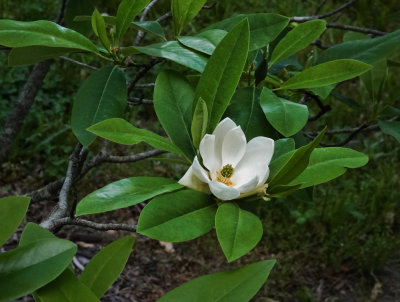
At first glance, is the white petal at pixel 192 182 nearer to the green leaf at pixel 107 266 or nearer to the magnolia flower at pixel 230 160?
the magnolia flower at pixel 230 160

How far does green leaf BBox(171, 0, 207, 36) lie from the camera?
874 millimetres

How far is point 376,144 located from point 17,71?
231 centimetres

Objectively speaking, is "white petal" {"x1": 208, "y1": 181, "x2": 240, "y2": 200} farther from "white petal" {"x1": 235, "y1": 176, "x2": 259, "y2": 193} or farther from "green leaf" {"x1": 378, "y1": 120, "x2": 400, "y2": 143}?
"green leaf" {"x1": 378, "y1": 120, "x2": 400, "y2": 143}

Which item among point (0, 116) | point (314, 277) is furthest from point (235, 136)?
point (0, 116)

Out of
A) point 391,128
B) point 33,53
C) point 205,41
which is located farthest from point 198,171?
point 391,128

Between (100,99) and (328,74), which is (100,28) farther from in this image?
(328,74)

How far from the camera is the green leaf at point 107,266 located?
691 millimetres

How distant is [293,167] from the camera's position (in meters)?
0.62

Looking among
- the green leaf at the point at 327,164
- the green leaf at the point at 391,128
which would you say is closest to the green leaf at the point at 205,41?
the green leaf at the point at 327,164

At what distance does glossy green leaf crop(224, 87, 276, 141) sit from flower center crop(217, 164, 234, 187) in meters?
0.07

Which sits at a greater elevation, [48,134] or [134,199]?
[134,199]

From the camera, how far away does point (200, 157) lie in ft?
2.36

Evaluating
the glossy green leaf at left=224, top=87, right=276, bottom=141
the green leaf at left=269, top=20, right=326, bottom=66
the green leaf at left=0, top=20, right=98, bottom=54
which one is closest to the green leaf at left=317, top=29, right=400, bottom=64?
the green leaf at left=269, top=20, right=326, bottom=66

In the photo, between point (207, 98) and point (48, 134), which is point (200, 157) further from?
point (48, 134)
